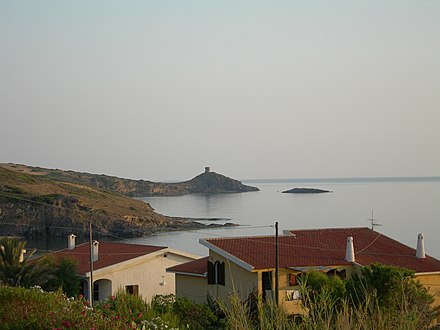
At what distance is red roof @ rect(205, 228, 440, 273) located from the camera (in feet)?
68.6

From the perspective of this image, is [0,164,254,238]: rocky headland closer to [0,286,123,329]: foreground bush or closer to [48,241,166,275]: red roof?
[48,241,166,275]: red roof

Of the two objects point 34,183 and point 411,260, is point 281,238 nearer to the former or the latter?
point 411,260

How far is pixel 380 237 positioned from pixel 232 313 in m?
20.7

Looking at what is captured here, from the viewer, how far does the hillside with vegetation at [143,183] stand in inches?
5274

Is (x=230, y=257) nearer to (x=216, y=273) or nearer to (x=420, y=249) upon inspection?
(x=216, y=273)

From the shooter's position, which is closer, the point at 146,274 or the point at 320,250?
the point at 320,250

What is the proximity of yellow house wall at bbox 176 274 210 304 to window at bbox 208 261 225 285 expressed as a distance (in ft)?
1.59

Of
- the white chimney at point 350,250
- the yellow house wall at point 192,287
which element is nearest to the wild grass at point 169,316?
the white chimney at point 350,250

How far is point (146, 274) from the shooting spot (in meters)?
25.9

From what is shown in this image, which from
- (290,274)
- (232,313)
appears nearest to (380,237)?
(290,274)

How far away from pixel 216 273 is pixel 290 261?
2516 mm

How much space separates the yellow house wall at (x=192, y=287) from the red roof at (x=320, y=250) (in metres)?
1.45

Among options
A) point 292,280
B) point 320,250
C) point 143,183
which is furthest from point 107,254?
point 143,183

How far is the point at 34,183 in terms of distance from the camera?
279 feet
